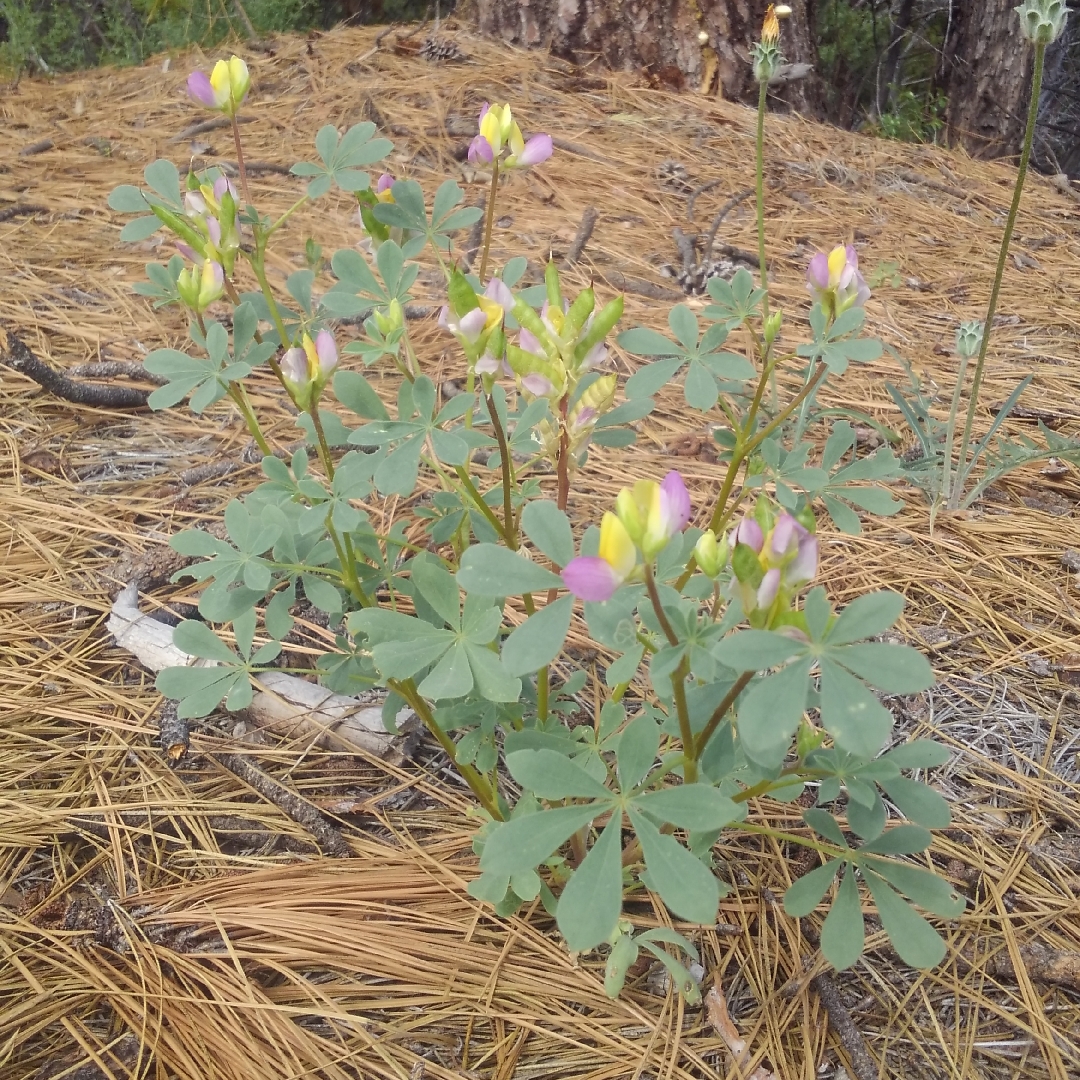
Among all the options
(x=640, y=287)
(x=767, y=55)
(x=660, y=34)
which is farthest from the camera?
(x=660, y=34)

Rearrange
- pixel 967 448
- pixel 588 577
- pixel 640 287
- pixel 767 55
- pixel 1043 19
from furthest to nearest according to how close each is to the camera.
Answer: pixel 640 287, pixel 967 448, pixel 767 55, pixel 1043 19, pixel 588 577

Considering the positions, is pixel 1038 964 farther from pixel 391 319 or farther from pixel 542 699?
pixel 391 319

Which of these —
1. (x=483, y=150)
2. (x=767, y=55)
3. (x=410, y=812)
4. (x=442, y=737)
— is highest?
(x=767, y=55)

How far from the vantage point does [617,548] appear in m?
0.61

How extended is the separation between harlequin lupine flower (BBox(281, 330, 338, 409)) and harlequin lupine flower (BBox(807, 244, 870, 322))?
508 mm

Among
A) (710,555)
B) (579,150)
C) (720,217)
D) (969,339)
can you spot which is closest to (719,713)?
(710,555)

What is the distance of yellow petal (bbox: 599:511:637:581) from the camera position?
0.60 meters

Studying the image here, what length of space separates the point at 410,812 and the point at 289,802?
6.3 inches

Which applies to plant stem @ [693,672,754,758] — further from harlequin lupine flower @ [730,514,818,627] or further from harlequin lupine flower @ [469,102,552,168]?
harlequin lupine flower @ [469,102,552,168]

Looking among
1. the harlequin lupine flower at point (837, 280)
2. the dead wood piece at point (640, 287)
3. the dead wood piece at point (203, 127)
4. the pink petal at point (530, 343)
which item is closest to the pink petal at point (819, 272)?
the harlequin lupine flower at point (837, 280)

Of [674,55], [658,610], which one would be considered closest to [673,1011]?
[658,610]

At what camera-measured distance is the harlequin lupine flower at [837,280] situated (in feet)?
3.02

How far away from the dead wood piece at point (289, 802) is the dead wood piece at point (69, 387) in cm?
96

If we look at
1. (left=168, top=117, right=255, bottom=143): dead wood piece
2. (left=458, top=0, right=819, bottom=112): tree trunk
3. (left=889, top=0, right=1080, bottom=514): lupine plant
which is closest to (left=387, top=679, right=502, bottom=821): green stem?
(left=889, top=0, right=1080, bottom=514): lupine plant
